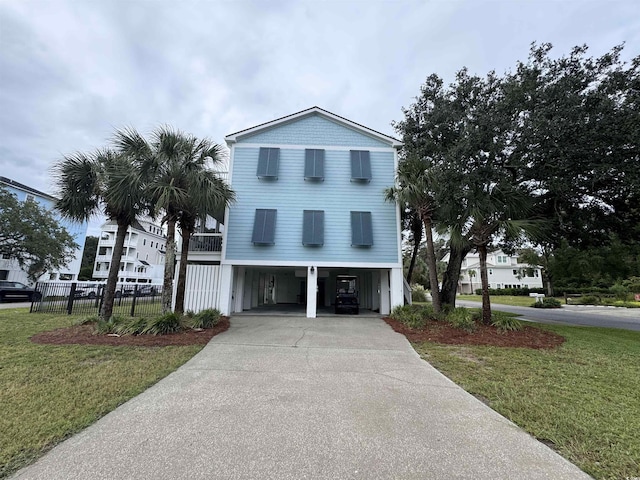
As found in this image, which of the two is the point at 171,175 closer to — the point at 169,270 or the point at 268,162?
the point at 169,270

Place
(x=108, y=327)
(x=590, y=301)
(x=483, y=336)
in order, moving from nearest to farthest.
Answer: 1. (x=108, y=327)
2. (x=483, y=336)
3. (x=590, y=301)

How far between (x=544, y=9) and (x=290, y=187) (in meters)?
10.7

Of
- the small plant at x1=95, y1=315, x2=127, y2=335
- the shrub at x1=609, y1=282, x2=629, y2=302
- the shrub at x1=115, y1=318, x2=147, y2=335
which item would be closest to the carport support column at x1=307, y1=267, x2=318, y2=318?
the shrub at x1=115, y1=318, x2=147, y2=335

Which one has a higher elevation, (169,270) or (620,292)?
(169,270)

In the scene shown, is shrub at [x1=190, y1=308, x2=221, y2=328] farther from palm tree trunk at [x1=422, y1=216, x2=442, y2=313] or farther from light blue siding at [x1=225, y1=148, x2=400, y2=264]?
palm tree trunk at [x1=422, y1=216, x2=442, y2=313]

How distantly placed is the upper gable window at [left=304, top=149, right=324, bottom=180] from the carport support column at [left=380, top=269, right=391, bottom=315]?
219 inches

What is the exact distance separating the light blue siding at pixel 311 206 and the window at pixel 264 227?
24 cm

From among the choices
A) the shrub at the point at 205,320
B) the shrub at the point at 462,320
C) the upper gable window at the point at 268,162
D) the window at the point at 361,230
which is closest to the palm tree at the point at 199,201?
the shrub at the point at 205,320

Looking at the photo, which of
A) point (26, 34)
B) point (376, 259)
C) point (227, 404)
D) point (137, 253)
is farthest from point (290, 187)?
point (137, 253)

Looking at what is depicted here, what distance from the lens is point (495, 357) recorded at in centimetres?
655

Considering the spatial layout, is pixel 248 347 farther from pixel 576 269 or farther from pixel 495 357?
pixel 576 269

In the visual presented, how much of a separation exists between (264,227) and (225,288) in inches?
123

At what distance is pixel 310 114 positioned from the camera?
1383cm

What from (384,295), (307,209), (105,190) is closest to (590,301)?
(384,295)
